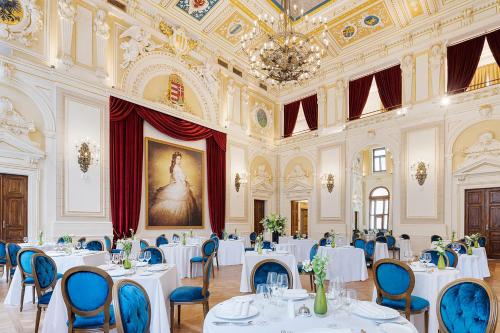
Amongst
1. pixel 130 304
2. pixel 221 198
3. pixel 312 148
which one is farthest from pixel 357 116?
pixel 130 304

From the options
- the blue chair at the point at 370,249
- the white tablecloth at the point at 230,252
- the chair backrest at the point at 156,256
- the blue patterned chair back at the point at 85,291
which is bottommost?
the white tablecloth at the point at 230,252

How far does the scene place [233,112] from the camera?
13602mm

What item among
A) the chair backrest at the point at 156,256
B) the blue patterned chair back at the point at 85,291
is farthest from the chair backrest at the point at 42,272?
the chair backrest at the point at 156,256

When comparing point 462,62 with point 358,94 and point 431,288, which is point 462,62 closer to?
point 358,94

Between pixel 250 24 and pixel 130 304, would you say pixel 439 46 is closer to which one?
pixel 250 24

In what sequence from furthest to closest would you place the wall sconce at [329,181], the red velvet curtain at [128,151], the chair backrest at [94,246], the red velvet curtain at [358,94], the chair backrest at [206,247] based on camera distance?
the wall sconce at [329,181]
the red velvet curtain at [358,94]
the red velvet curtain at [128,151]
the chair backrest at [206,247]
the chair backrest at [94,246]

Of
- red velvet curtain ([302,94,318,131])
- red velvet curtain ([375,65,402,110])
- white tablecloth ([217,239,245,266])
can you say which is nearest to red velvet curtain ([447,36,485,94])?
red velvet curtain ([375,65,402,110])

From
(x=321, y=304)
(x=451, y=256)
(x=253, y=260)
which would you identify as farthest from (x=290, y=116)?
(x=321, y=304)

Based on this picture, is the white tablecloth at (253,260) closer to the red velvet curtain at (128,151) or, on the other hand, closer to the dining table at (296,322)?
the dining table at (296,322)

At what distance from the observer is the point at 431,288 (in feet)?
13.3

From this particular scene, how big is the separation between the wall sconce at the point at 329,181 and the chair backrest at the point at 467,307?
35.7 ft

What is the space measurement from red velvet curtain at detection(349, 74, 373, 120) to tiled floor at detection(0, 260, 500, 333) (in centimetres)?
652

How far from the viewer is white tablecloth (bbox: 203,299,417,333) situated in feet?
6.58

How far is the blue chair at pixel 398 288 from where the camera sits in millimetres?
3719
